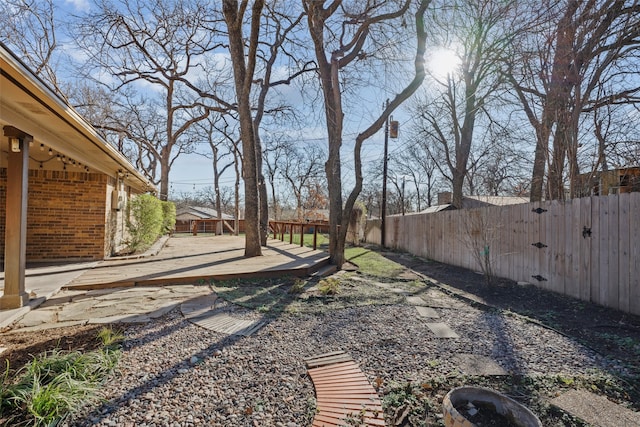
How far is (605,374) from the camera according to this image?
2297 millimetres

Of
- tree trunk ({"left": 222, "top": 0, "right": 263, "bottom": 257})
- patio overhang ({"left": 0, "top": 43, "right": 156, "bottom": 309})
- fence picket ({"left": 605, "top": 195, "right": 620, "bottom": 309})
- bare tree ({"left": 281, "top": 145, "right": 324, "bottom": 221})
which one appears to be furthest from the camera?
bare tree ({"left": 281, "top": 145, "right": 324, "bottom": 221})

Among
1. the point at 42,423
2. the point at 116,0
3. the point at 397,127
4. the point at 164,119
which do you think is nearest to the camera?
the point at 42,423

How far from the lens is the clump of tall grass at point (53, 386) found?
64.0 inches

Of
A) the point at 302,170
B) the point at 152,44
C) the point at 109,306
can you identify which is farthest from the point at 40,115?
the point at 302,170

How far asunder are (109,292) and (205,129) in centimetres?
2039

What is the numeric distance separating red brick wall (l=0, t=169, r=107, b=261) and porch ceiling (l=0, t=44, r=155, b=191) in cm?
99

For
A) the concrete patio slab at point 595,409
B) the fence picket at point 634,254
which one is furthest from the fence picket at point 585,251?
the concrete patio slab at point 595,409

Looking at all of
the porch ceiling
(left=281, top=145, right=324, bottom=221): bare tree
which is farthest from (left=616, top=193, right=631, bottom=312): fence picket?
(left=281, top=145, right=324, bottom=221): bare tree

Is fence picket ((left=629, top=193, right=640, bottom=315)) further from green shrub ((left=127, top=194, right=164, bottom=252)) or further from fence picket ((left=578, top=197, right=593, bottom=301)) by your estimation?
green shrub ((left=127, top=194, right=164, bottom=252))

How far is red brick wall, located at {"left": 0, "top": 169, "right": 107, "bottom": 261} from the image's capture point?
20.1 feet

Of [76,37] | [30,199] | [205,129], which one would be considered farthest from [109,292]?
[205,129]

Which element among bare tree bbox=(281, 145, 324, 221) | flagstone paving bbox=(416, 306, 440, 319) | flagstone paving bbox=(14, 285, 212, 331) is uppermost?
bare tree bbox=(281, 145, 324, 221)

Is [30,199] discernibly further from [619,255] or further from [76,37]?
[619,255]

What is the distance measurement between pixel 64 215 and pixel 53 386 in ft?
19.0
